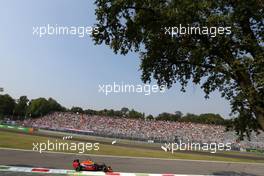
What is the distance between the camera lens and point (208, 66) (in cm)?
957

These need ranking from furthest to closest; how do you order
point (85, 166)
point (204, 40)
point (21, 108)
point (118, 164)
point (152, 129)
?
point (21, 108) < point (152, 129) < point (118, 164) < point (85, 166) < point (204, 40)

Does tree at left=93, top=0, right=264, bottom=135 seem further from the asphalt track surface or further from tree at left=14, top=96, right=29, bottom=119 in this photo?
tree at left=14, top=96, right=29, bottom=119

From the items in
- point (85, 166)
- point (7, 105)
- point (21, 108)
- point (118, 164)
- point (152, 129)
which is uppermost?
point (7, 105)

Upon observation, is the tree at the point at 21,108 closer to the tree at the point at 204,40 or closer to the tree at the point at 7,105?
the tree at the point at 7,105

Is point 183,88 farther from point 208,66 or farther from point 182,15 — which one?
point 182,15

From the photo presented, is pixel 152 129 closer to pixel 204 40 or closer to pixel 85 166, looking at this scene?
pixel 85 166

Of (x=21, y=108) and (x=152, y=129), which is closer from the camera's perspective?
(x=152, y=129)

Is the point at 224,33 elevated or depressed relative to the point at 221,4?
depressed

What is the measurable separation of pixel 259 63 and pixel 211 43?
1.33 metres

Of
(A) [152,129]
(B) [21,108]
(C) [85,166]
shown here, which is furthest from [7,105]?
(C) [85,166]

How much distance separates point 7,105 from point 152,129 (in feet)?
251

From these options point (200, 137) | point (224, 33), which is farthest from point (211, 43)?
point (200, 137)

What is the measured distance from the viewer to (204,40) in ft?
29.8

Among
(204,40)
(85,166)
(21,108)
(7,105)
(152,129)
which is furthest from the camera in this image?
(21,108)
